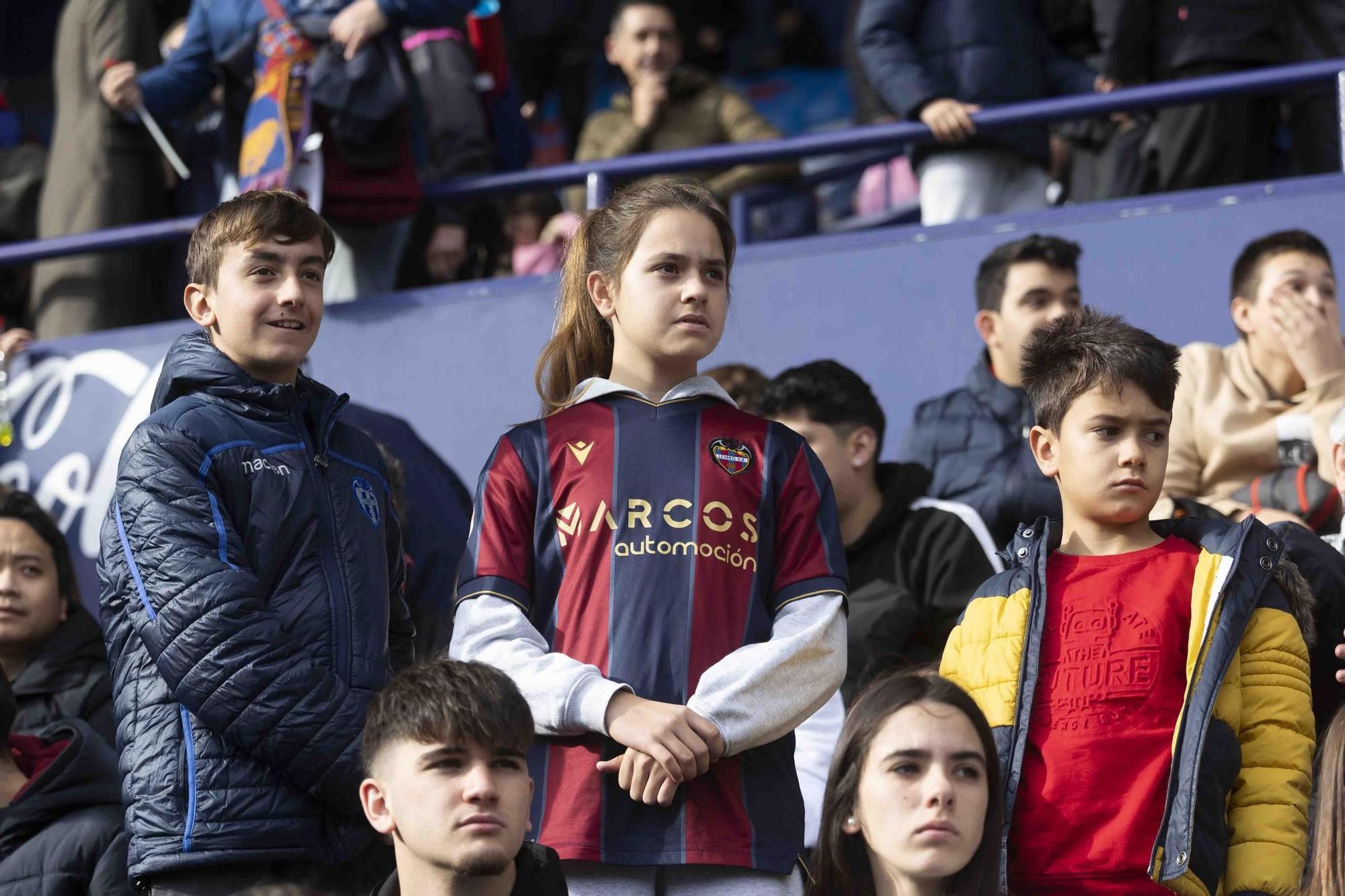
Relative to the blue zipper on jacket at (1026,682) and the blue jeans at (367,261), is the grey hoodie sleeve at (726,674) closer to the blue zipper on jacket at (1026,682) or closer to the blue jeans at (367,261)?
the blue zipper on jacket at (1026,682)

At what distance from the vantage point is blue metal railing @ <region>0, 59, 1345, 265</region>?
6762mm

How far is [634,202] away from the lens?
4.04m

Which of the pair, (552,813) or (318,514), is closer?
(552,813)

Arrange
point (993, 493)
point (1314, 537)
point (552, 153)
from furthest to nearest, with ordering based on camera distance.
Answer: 1. point (552, 153)
2. point (993, 493)
3. point (1314, 537)

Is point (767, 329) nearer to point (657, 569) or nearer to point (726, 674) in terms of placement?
point (657, 569)

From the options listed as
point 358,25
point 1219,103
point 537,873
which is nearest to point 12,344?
Answer: point 358,25

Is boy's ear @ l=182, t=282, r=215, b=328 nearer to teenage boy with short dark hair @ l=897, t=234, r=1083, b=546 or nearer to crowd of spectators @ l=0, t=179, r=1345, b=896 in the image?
crowd of spectators @ l=0, t=179, r=1345, b=896

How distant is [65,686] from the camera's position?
5.29 metres

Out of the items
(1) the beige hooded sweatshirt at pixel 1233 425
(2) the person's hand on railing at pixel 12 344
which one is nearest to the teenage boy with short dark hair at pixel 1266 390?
(1) the beige hooded sweatshirt at pixel 1233 425

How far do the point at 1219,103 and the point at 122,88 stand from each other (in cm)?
424

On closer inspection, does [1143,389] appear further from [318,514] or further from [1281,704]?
[318,514]

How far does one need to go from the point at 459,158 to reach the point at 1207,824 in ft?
16.4

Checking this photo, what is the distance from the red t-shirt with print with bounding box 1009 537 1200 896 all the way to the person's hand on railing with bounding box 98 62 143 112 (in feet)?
17.0

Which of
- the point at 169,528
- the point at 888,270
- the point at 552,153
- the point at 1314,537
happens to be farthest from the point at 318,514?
the point at 552,153
